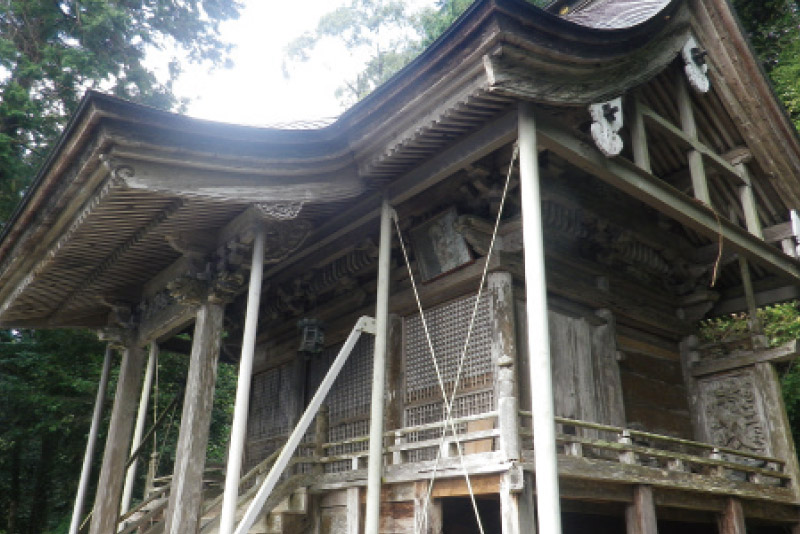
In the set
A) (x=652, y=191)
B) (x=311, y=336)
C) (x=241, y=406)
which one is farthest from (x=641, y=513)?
(x=311, y=336)

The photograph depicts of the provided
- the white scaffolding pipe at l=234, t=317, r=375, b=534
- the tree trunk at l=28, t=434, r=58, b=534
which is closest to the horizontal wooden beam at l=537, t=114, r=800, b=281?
the white scaffolding pipe at l=234, t=317, r=375, b=534

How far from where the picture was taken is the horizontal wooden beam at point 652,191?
538 centimetres

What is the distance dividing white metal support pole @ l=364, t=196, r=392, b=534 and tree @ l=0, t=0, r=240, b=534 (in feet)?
33.9

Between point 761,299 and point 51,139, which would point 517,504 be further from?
point 51,139

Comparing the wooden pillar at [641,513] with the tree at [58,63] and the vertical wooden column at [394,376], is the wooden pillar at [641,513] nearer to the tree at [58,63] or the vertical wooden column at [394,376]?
the vertical wooden column at [394,376]

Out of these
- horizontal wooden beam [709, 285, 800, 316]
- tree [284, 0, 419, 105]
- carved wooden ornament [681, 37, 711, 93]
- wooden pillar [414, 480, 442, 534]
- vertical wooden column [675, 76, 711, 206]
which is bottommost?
wooden pillar [414, 480, 442, 534]

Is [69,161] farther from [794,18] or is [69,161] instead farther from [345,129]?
[794,18]

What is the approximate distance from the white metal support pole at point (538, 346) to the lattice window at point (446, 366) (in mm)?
2188

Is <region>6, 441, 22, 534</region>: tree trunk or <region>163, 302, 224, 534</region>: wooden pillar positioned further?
<region>6, 441, 22, 534</region>: tree trunk

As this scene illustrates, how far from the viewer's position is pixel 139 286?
27.9 ft

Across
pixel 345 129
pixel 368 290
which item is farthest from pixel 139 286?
pixel 345 129

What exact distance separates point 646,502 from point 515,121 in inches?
160

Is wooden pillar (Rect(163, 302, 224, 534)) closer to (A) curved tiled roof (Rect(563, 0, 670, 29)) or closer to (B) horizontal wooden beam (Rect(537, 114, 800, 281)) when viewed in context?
(B) horizontal wooden beam (Rect(537, 114, 800, 281))

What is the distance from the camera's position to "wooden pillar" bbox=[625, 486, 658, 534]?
243 inches
